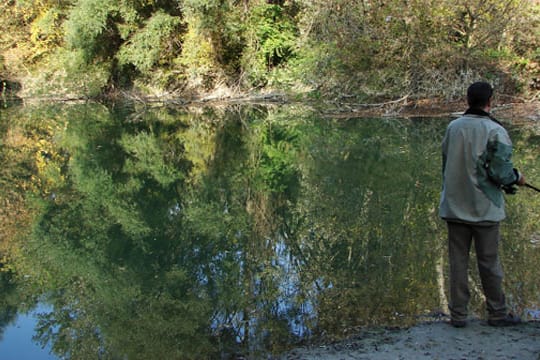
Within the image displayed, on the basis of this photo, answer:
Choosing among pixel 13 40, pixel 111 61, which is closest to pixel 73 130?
pixel 111 61

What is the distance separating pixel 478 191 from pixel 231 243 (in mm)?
3825

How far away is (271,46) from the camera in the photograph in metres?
26.5

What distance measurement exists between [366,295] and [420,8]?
1569cm

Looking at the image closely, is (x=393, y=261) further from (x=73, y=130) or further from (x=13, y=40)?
(x=13, y=40)

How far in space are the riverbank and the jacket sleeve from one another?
114 centimetres

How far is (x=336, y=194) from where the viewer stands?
932 centimetres

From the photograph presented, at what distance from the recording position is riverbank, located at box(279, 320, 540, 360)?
12.8 feet

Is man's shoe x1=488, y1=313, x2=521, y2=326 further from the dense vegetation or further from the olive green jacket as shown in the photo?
the dense vegetation

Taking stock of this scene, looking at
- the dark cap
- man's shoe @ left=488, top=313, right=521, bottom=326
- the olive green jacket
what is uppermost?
the dark cap

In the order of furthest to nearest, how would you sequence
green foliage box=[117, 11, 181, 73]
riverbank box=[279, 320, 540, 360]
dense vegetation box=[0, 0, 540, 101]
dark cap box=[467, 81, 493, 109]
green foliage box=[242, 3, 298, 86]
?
green foliage box=[117, 11, 181, 73] < green foliage box=[242, 3, 298, 86] < dense vegetation box=[0, 0, 540, 101] < dark cap box=[467, 81, 493, 109] < riverbank box=[279, 320, 540, 360]

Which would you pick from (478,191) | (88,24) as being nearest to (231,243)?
(478,191)

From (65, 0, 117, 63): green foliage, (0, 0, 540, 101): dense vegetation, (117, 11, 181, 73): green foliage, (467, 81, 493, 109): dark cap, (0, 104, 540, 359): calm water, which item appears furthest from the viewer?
(65, 0, 117, 63): green foliage

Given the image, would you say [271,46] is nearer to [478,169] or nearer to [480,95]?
[480,95]

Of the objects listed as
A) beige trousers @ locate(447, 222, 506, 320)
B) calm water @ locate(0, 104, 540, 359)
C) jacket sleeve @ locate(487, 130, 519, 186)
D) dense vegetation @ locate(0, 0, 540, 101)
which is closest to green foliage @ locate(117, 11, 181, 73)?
dense vegetation @ locate(0, 0, 540, 101)
